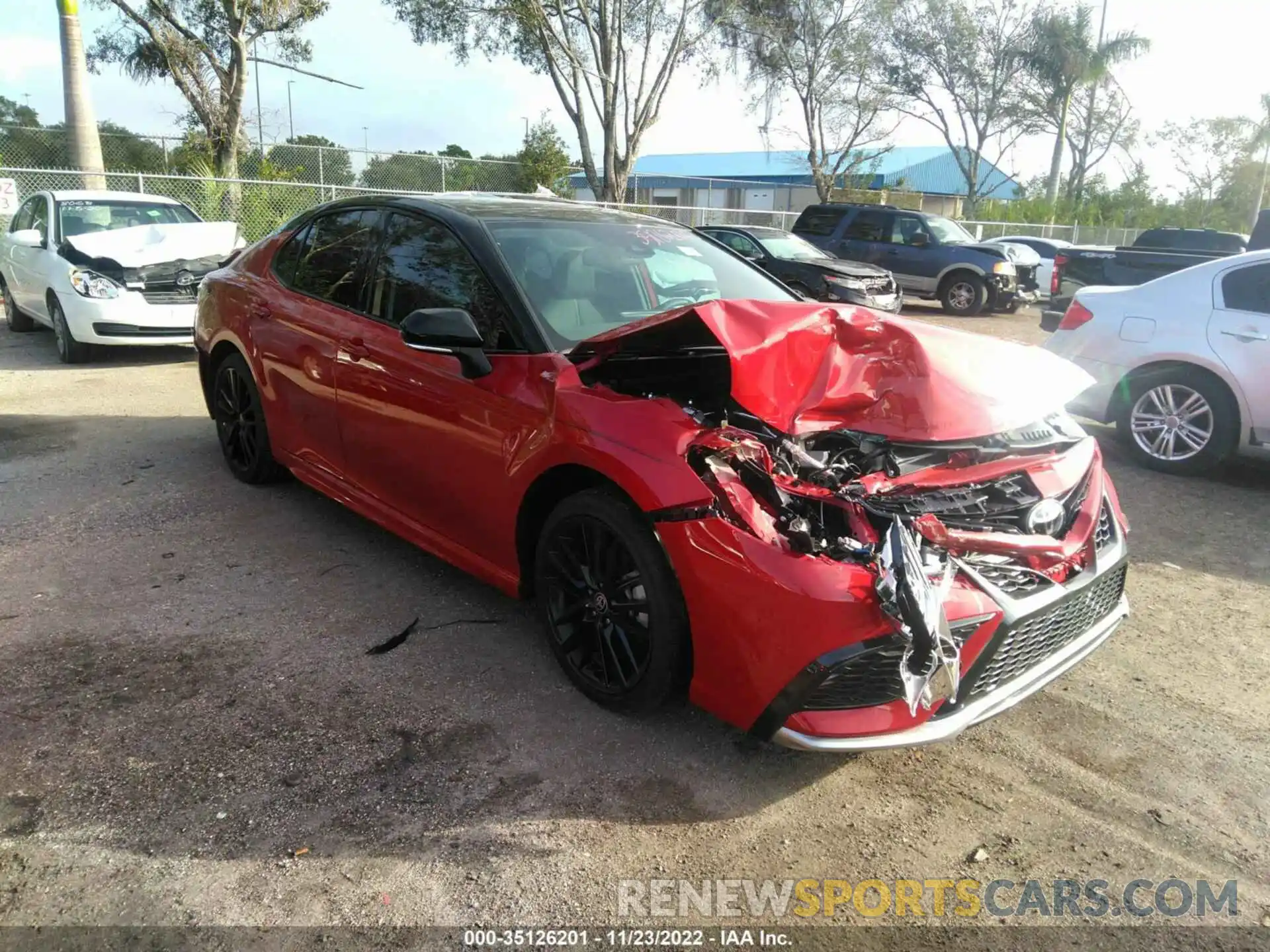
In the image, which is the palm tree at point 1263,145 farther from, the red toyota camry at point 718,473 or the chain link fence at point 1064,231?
the red toyota camry at point 718,473

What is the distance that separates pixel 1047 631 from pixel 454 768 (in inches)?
75.1

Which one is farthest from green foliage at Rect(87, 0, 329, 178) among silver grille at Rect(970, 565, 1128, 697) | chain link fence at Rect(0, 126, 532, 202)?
silver grille at Rect(970, 565, 1128, 697)

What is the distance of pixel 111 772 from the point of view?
9.07ft

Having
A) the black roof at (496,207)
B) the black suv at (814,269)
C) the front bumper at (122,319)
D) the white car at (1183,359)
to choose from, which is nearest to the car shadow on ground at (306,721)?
the black roof at (496,207)

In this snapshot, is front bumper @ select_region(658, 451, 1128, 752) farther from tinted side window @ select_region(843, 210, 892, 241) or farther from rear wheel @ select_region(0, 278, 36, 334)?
tinted side window @ select_region(843, 210, 892, 241)

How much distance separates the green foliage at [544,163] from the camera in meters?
24.7

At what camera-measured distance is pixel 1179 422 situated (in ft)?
20.5

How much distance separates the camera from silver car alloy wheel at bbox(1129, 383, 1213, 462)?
6156mm

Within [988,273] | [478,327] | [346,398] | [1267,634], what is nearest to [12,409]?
[346,398]

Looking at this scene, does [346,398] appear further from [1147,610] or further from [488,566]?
[1147,610]

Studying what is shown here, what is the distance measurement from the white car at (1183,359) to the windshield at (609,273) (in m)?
3.28

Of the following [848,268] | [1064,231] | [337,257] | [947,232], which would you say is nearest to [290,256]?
[337,257]

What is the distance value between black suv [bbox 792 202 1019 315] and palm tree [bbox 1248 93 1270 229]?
40690 mm

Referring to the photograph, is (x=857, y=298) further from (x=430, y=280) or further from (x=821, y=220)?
(x=430, y=280)
